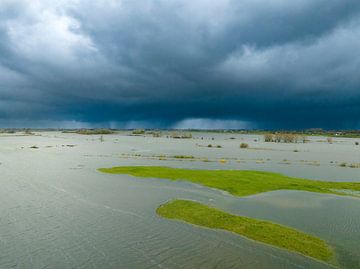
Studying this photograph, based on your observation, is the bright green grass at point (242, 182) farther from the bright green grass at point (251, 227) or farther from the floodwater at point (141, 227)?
the bright green grass at point (251, 227)

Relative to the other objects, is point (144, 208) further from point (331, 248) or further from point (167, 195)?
point (331, 248)

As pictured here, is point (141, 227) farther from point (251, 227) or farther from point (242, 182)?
point (242, 182)

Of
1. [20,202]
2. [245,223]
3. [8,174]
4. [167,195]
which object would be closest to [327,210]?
[245,223]

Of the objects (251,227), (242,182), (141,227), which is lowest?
(141,227)

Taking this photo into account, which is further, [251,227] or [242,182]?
[242,182]

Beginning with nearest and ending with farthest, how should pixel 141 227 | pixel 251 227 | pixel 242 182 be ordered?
pixel 251 227, pixel 141 227, pixel 242 182

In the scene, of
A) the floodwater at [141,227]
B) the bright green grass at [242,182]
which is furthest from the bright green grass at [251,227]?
the bright green grass at [242,182]

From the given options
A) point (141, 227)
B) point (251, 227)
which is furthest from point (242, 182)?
point (141, 227)

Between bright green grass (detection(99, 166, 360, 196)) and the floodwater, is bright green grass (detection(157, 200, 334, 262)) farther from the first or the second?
bright green grass (detection(99, 166, 360, 196))

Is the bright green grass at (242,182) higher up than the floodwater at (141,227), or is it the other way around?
the bright green grass at (242,182)
